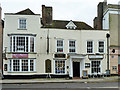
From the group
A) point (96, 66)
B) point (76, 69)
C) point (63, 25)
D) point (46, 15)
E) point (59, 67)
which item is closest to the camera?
point (59, 67)

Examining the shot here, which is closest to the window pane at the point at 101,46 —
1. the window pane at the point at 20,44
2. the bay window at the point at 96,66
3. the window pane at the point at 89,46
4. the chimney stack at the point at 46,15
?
the window pane at the point at 89,46

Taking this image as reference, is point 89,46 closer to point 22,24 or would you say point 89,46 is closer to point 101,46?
point 101,46

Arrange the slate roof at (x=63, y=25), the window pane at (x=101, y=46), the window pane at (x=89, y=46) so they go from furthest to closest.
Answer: the slate roof at (x=63, y=25)
the window pane at (x=101, y=46)
the window pane at (x=89, y=46)

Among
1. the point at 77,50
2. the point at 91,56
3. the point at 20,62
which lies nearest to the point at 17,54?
the point at 20,62

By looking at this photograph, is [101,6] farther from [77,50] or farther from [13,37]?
[13,37]

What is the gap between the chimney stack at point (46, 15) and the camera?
27.6 meters

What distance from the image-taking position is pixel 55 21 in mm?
29516

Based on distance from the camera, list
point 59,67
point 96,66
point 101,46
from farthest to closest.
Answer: point 101,46, point 96,66, point 59,67

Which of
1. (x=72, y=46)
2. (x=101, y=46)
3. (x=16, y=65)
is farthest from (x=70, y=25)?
(x=16, y=65)

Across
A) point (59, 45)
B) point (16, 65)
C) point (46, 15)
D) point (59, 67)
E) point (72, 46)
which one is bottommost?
point (59, 67)

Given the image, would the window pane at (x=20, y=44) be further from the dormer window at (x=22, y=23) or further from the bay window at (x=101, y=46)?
the bay window at (x=101, y=46)

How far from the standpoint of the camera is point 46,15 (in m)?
28.1

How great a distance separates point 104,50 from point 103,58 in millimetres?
1192

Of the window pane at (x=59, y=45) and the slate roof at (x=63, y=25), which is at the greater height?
the slate roof at (x=63, y=25)
